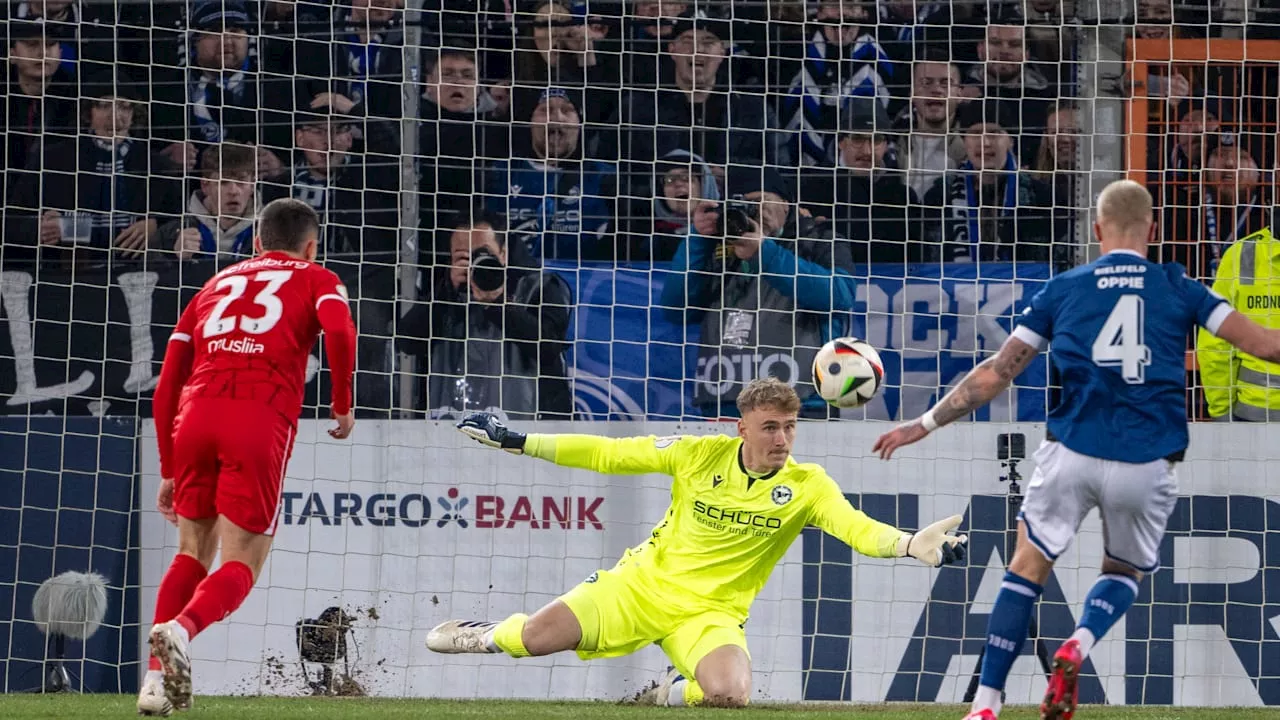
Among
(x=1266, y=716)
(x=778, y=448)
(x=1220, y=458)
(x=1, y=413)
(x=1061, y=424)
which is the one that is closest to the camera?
(x=1061, y=424)

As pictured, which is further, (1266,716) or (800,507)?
(1266,716)

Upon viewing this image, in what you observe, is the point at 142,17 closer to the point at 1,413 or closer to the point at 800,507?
the point at 1,413

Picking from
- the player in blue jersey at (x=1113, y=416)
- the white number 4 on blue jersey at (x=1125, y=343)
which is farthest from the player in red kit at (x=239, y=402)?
the white number 4 on blue jersey at (x=1125, y=343)

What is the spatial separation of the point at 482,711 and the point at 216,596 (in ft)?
6.87

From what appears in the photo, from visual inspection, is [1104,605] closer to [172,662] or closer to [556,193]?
[172,662]

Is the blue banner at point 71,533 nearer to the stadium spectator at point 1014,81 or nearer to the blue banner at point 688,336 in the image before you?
the blue banner at point 688,336

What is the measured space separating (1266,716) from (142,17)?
25.7 ft

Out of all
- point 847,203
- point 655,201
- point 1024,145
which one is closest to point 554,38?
point 655,201

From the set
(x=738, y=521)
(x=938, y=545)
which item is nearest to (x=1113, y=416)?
(x=938, y=545)

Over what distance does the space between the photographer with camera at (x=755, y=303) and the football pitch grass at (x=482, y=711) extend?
2065 mm

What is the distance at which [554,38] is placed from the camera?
417 inches

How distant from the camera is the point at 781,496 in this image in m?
7.18

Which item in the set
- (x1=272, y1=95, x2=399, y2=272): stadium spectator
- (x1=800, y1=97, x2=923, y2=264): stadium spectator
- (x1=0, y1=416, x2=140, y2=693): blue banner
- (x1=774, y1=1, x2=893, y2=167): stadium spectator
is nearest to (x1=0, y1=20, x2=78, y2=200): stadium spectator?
(x1=272, y1=95, x2=399, y2=272): stadium spectator

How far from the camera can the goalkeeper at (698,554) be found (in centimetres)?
710
